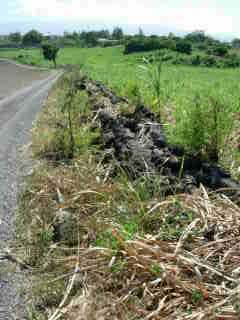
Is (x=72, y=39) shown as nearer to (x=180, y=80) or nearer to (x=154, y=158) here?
(x=180, y=80)

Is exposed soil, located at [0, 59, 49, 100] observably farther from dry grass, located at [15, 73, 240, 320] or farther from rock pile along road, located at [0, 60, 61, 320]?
dry grass, located at [15, 73, 240, 320]

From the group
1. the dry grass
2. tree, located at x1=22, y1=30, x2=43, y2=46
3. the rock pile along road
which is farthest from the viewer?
tree, located at x1=22, y1=30, x2=43, y2=46

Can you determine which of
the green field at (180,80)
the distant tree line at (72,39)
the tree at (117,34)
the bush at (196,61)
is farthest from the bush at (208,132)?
the tree at (117,34)

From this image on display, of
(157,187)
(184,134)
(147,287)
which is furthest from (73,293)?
(184,134)

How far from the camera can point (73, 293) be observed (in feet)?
13.9

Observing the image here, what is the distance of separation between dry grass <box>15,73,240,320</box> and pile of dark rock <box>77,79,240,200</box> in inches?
10.6

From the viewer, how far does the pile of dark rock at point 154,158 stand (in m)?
5.64

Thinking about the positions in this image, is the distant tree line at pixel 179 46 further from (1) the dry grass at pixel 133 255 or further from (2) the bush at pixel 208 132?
(1) the dry grass at pixel 133 255

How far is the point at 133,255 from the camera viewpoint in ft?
13.6

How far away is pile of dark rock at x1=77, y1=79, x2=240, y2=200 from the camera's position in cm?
564

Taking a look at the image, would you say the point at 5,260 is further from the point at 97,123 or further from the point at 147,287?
the point at 97,123

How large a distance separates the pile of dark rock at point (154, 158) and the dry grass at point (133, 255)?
0.89 feet

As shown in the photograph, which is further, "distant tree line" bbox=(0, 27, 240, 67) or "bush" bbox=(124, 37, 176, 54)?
"bush" bbox=(124, 37, 176, 54)

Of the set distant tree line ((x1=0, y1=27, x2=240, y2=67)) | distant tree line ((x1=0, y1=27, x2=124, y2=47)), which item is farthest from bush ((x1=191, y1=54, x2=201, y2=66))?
distant tree line ((x1=0, y1=27, x2=124, y2=47))
